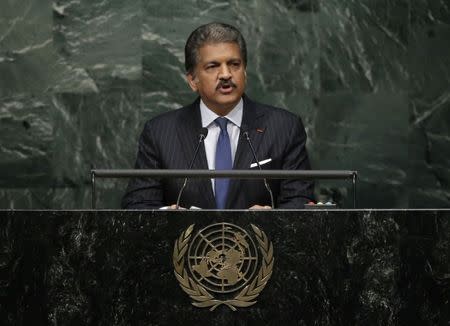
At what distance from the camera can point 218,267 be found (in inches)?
134

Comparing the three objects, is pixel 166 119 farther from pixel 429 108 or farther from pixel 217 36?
pixel 429 108

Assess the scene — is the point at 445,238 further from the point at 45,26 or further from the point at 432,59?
the point at 45,26

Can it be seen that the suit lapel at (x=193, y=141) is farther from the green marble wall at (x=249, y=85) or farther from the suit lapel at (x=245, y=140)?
the green marble wall at (x=249, y=85)

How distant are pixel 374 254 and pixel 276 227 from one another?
31 cm

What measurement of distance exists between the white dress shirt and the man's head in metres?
0.05

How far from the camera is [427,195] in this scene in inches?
233

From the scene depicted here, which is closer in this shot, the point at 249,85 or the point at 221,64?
the point at 221,64

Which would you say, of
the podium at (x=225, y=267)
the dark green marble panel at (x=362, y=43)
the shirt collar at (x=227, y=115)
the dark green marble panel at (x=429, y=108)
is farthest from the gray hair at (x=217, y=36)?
the dark green marble panel at (x=429, y=108)

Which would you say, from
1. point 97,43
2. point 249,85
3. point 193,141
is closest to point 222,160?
point 193,141

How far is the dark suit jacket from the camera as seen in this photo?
4341 mm

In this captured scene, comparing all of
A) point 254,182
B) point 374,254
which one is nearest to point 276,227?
point 374,254

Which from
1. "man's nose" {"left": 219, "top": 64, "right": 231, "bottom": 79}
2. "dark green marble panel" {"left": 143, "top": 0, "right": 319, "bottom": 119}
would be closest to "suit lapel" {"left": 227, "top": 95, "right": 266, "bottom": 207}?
"man's nose" {"left": 219, "top": 64, "right": 231, "bottom": 79}

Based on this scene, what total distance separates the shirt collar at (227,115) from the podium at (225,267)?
1.18 metres

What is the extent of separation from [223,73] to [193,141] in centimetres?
29
